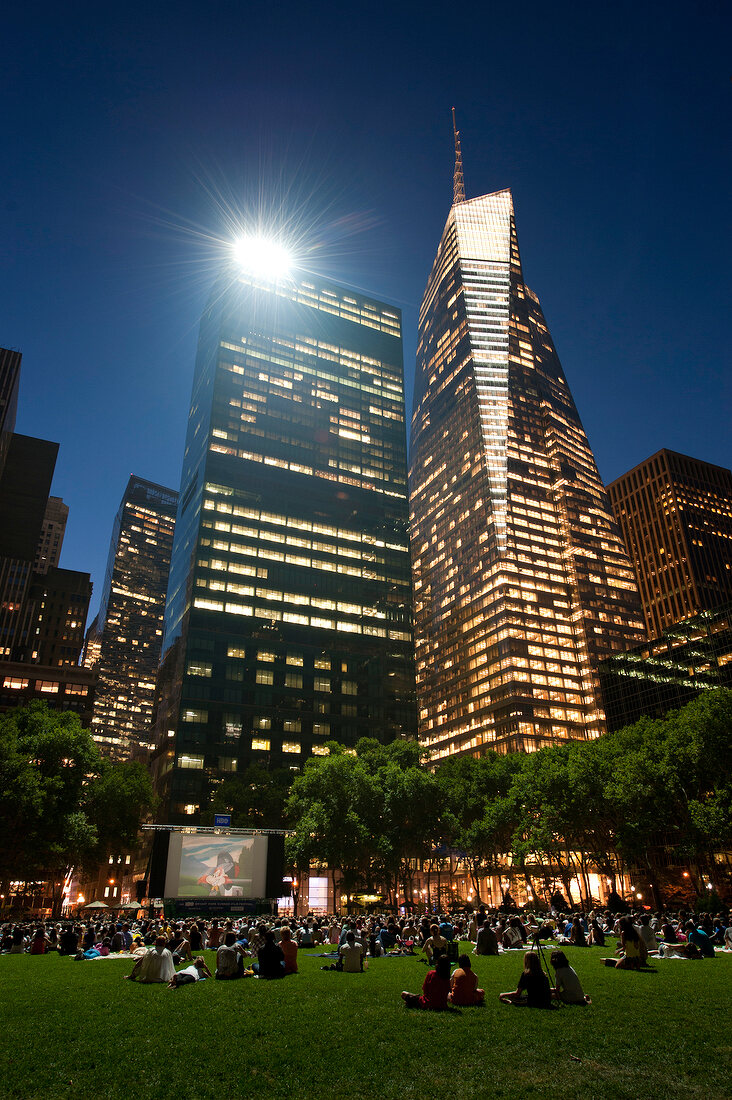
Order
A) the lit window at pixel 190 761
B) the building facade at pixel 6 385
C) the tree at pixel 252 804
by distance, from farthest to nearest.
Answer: the building facade at pixel 6 385, the lit window at pixel 190 761, the tree at pixel 252 804

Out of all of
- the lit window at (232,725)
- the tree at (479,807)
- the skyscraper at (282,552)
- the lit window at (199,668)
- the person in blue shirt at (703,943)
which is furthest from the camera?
the skyscraper at (282,552)

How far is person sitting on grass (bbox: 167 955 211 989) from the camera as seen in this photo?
17.2 metres

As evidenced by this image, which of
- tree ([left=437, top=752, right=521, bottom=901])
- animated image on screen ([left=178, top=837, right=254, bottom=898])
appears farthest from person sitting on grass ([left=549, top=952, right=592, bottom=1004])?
tree ([left=437, top=752, right=521, bottom=901])

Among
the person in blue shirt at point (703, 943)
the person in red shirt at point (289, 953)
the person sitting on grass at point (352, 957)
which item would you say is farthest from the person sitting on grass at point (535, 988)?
the person in blue shirt at point (703, 943)

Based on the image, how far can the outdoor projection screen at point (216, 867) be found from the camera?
44.7 metres

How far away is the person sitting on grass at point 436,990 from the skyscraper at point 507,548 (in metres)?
123

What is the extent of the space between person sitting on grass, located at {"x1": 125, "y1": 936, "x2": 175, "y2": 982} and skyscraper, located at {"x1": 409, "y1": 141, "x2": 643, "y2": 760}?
393 feet

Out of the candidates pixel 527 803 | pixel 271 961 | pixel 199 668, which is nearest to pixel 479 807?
pixel 527 803

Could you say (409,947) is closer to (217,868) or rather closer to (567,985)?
(567,985)

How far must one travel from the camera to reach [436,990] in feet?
44.7

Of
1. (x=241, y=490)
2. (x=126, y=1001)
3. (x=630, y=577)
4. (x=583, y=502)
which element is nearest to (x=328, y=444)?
(x=241, y=490)

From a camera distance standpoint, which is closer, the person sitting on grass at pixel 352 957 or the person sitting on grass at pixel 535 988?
the person sitting on grass at pixel 535 988

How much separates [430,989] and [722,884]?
9053 cm

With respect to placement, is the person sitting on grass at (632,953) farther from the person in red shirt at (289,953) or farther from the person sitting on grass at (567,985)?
the person in red shirt at (289,953)
